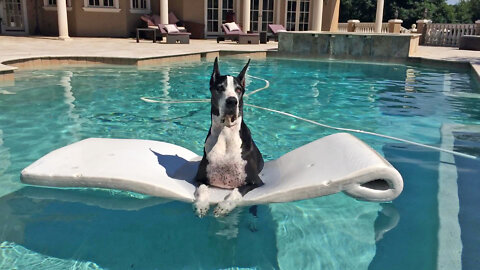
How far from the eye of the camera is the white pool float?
3.12 metres

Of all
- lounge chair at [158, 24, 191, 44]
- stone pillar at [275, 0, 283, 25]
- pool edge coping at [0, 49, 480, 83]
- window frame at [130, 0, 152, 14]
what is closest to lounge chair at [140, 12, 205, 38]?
window frame at [130, 0, 152, 14]

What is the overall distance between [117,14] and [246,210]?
21.2 m

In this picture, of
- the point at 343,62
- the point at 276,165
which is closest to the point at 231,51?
the point at 343,62

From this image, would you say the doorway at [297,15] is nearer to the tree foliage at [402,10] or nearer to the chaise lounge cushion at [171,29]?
the chaise lounge cushion at [171,29]

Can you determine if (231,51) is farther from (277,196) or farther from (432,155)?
(277,196)

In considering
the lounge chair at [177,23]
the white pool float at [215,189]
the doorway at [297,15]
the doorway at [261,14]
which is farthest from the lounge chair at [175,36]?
the white pool float at [215,189]

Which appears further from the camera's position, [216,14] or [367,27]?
[367,27]

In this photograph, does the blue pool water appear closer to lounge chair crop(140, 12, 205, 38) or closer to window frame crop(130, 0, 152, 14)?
lounge chair crop(140, 12, 205, 38)

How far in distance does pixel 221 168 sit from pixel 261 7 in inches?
910

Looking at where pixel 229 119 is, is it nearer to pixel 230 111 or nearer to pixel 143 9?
pixel 230 111

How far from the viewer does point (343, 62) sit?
53.2 ft

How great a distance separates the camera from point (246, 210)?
3660 mm

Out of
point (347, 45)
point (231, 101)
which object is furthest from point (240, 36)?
point (231, 101)

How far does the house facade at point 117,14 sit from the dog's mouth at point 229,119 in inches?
740
